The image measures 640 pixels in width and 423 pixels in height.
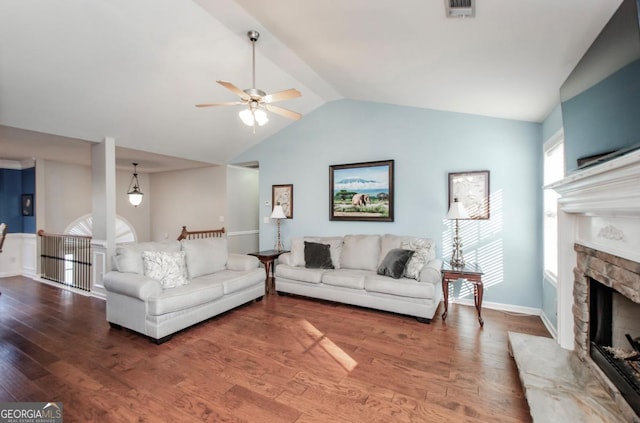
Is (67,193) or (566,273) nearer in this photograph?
(566,273)

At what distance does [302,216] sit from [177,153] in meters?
2.64

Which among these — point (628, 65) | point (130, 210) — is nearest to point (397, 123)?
point (628, 65)

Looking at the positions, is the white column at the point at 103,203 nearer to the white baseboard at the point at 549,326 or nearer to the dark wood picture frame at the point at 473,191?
the dark wood picture frame at the point at 473,191

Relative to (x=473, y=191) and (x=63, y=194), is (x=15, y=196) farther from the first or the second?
(x=473, y=191)

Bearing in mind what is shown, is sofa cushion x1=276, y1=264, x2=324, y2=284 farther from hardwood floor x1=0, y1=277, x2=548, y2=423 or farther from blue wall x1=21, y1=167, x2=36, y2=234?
blue wall x1=21, y1=167, x2=36, y2=234

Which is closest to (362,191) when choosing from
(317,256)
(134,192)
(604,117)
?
(317,256)

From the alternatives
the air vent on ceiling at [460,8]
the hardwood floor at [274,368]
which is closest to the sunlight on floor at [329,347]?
the hardwood floor at [274,368]

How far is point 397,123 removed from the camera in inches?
171

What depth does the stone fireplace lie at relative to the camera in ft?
4.84

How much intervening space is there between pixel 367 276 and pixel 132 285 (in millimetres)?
2712

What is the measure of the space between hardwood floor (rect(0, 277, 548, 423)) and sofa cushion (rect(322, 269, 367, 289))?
15.0 inches

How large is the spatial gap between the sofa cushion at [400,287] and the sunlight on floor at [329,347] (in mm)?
922

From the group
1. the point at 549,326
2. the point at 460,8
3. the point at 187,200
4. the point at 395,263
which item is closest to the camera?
the point at 460,8

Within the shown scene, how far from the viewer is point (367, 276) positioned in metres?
3.68
